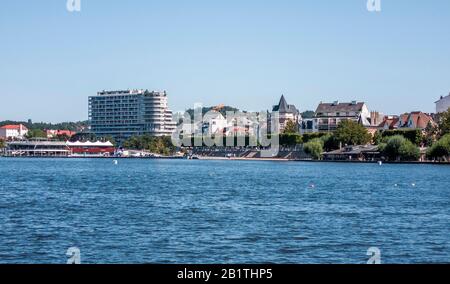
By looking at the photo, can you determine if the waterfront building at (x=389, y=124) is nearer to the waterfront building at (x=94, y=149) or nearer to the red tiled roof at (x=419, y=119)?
the red tiled roof at (x=419, y=119)

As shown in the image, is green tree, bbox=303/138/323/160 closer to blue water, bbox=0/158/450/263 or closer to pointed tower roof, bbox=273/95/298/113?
pointed tower roof, bbox=273/95/298/113

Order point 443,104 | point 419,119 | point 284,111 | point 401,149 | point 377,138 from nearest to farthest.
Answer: point 401,149 < point 377,138 < point 419,119 < point 443,104 < point 284,111

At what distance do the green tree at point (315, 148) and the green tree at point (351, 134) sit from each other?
11.1ft

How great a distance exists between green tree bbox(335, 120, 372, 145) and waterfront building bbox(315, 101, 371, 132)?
67.0 ft

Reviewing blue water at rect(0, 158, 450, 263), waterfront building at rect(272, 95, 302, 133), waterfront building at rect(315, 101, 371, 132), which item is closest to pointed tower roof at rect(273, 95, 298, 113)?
waterfront building at rect(272, 95, 302, 133)

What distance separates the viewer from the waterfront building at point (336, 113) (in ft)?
493

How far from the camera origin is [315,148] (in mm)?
125625

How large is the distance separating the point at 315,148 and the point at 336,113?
28.1m

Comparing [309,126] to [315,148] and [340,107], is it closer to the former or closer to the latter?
[340,107]

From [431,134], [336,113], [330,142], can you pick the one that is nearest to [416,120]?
[330,142]

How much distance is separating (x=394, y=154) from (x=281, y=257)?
305 feet

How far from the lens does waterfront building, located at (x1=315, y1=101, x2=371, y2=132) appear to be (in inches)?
5910

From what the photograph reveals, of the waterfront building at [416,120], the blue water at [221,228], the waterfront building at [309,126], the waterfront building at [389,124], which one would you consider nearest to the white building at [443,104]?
the waterfront building at [416,120]

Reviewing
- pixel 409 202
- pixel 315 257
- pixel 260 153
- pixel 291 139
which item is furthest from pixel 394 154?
pixel 315 257
